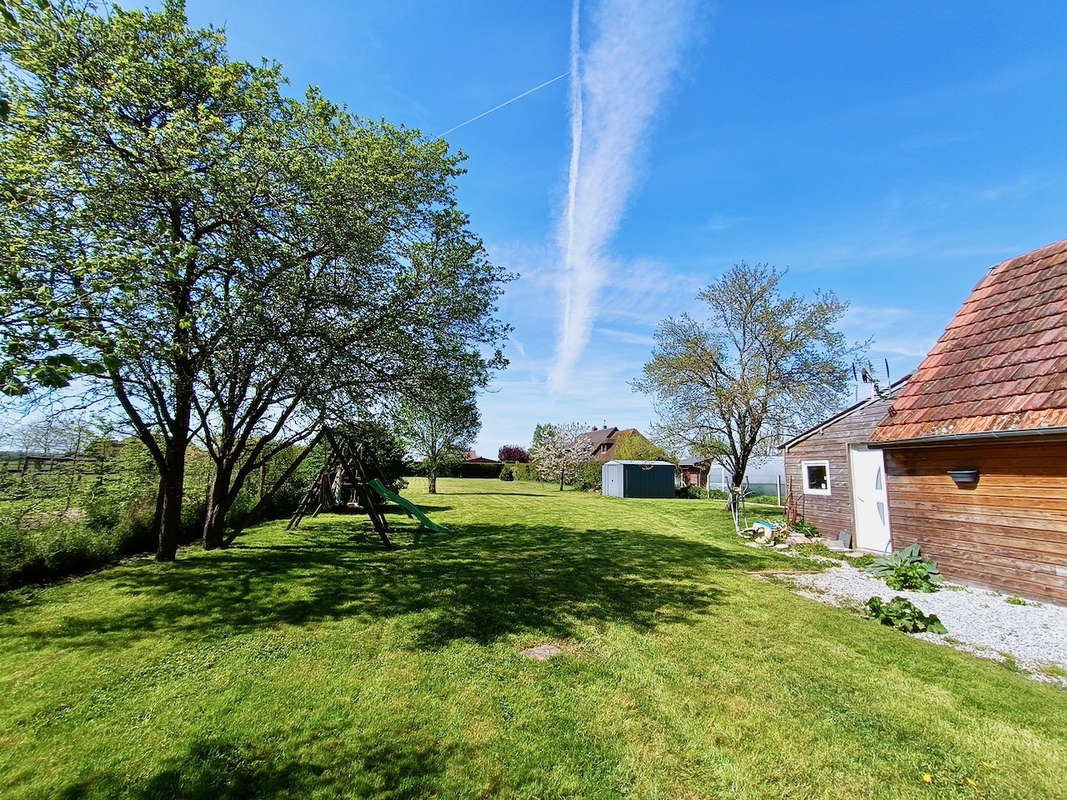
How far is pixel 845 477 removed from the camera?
12062 millimetres

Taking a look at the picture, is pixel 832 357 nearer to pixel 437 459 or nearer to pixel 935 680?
pixel 935 680

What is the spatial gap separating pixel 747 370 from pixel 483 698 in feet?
62.3

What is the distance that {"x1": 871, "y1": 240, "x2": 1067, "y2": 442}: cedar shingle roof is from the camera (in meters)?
6.73

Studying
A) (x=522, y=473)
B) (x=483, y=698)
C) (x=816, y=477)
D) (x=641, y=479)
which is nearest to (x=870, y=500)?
(x=816, y=477)

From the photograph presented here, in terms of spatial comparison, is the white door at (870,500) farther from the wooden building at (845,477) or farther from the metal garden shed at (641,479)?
the metal garden shed at (641,479)

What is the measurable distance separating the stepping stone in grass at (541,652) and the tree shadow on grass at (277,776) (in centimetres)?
172

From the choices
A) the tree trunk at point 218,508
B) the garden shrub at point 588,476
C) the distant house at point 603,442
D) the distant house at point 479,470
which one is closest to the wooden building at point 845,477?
the tree trunk at point 218,508

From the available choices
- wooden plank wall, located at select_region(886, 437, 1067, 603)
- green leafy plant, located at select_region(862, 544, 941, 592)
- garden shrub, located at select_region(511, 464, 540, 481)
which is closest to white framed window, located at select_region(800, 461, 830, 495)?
wooden plank wall, located at select_region(886, 437, 1067, 603)

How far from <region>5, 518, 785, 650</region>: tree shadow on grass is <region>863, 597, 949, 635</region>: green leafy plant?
7.29 feet

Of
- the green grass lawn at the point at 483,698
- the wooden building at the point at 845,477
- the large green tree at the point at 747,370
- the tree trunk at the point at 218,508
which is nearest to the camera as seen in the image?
the green grass lawn at the point at 483,698

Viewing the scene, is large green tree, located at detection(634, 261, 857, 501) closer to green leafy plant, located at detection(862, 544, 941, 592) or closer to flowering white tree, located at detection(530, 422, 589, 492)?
green leafy plant, located at detection(862, 544, 941, 592)

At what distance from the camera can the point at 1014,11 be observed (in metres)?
7.25

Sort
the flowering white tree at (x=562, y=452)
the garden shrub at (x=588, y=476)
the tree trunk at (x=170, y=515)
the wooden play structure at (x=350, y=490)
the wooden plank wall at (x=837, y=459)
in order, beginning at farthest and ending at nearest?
1. the flowering white tree at (x=562, y=452)
2. the garden shrub at (x=588, y=476)
3. the wooden plank wall at (x=837, y=459)
4. the wooden play structure at (x=350, y=490)
5. the tree trunk at (x=170, y=515)

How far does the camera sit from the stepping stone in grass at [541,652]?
4.63 meters
